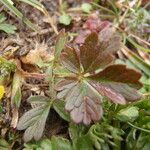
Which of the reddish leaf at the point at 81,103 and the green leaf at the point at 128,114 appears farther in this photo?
the green leaf at the point at 128,114

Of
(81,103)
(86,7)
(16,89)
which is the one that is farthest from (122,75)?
(86,7)

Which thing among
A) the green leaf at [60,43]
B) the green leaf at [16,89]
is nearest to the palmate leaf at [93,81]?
the green leaf at [60,43]

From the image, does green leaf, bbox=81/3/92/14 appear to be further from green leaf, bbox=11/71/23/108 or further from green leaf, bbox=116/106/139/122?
green leaf, bbox=116/106/139/122

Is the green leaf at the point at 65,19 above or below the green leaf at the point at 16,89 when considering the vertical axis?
above

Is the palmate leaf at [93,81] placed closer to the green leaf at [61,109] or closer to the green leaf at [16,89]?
the green leaf at [61,109]

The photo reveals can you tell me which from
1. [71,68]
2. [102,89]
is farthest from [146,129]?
[71,68]

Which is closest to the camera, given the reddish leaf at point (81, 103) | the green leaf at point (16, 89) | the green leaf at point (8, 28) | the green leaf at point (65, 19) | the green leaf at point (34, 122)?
the reddish leaf at point (81, 103)

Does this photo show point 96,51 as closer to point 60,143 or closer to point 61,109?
point 61,109
